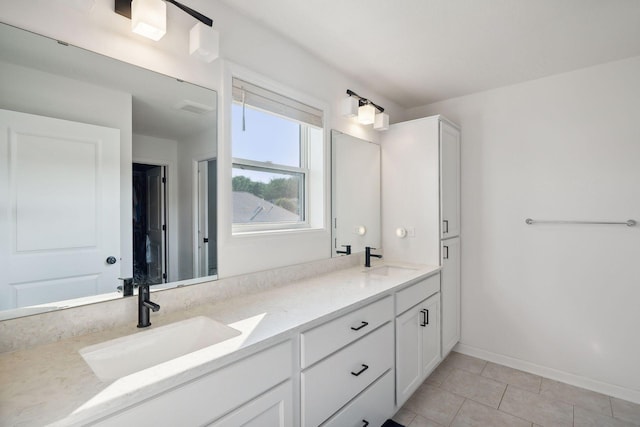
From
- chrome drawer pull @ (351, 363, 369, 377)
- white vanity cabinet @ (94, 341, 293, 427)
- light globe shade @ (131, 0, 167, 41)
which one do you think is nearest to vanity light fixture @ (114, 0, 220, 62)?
light globe shade @ (131, 0, 167, 41)

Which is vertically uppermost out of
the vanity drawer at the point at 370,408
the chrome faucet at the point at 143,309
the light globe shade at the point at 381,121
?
the light globe shade at the point at 381,121

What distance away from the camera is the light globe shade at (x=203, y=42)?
4.52 ft

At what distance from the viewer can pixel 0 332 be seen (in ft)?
3.27

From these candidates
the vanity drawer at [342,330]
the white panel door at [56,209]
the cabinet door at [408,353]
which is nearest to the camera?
the white panel door at [56,209]

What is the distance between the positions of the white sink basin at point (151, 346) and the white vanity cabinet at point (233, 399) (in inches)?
6.6

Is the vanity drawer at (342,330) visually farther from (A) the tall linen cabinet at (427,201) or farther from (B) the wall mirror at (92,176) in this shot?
(A) the tall linen cabinet at (427,201)

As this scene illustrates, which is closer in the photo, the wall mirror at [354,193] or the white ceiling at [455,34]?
the white ceiling at [455,34]

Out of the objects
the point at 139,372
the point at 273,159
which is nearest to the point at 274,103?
the point at 273,159

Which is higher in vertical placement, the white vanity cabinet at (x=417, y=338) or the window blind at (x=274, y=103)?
the window blind at (x=274, y=103)

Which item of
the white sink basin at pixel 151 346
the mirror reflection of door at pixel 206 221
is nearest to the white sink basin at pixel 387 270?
the mirror reflection of door at pixel 206 221

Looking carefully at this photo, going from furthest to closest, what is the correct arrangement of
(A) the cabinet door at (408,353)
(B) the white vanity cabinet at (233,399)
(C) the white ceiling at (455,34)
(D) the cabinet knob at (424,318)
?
1. (D) the cabinet knob at (424,318)
2. (A) the cabinet door at (408,353)
3. (C) the white ceiling at (455,34)
4. (B) the white vanity cabinet at (233,399)

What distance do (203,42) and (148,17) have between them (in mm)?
232

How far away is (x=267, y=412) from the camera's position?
3.70ft

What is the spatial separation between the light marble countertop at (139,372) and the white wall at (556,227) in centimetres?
161
